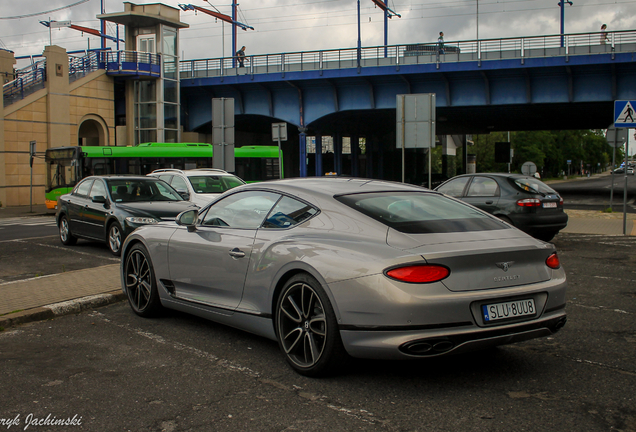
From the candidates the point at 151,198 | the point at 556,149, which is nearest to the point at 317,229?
the point at 151,198

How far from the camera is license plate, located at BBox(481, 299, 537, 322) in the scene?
12.7 ft

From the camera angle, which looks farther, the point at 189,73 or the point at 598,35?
the point at 189,73

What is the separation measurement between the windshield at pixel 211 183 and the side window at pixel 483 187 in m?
5.90

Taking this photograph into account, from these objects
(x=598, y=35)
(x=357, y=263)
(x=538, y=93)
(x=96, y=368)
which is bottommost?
(x=96, y=368)

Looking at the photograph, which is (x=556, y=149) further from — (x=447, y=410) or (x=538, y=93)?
(x=447, y=410)

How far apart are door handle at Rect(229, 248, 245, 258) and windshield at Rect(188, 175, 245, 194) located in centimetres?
1061

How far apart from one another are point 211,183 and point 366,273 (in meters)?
12.2

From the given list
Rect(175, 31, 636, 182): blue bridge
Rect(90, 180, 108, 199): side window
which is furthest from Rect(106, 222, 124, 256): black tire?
Rect(175, 31, 636, 182): blue bridge

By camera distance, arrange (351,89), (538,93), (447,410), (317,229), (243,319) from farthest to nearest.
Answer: (351,89) < (538,93) < (243,319) < (317,229) < (447,410)

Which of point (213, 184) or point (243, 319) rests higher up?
point (213, 184)

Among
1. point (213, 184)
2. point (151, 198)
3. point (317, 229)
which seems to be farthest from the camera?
point (213, 184)

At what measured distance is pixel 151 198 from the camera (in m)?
11.8

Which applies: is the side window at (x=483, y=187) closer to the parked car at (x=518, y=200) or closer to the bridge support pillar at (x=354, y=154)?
the parked car at (x=518, y=200)

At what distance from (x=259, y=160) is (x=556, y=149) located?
2801 inches
